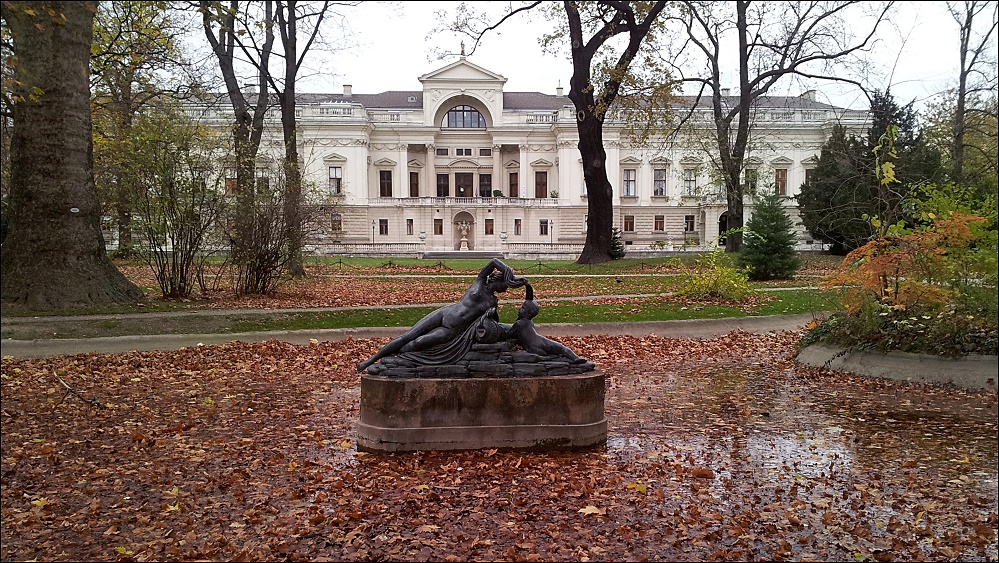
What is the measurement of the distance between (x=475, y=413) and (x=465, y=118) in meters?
64.5

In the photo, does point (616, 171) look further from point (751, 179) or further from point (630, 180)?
point (751, 179)

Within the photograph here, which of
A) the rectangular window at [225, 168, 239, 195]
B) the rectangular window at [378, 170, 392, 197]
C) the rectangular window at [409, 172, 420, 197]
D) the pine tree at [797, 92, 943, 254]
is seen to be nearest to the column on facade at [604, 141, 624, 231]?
the rectangular window at [409, 172, 420, 197]

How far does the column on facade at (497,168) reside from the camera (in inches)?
2638

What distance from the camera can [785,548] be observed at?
3.97m

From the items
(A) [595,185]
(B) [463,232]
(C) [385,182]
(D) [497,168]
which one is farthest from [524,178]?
(A) [595,185]

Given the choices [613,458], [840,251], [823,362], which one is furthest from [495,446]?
[840,251]

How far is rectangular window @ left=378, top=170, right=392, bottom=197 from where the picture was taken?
6581 centimetres

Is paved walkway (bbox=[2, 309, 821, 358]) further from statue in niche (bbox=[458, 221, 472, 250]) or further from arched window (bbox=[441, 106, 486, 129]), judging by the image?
arched window (bbox=[441, 106, 486, 129])

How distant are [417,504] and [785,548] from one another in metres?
2.36

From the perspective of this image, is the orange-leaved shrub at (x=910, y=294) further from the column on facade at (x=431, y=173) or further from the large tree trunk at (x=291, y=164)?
the column on facade at (x=431, y=173)

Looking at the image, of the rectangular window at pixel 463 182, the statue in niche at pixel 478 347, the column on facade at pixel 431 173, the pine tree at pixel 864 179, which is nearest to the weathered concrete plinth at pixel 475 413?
the statue in niche at pixel 478 347

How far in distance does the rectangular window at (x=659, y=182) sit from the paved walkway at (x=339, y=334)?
2037 inches

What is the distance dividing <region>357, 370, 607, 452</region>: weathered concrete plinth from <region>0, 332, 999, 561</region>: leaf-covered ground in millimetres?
180

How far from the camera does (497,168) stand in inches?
2655
